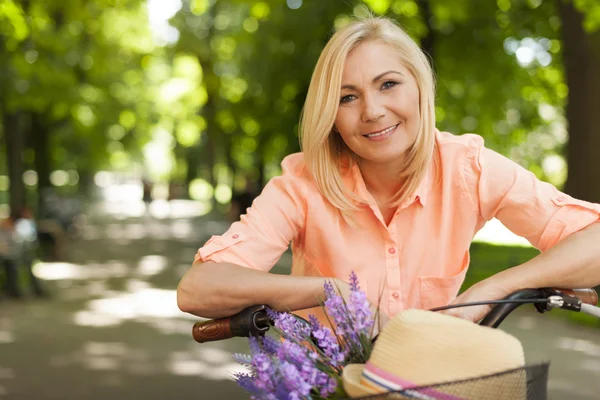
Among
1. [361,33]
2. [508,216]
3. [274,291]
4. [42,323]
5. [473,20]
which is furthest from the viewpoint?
[473,20]

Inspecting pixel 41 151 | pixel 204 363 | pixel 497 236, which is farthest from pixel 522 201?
pixel 41 151

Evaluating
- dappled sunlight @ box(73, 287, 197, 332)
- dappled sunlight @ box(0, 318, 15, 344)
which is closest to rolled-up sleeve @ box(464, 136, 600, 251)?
dappled sunlight @ box(73, 287, 197, 332)

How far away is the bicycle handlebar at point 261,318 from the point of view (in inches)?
75.3

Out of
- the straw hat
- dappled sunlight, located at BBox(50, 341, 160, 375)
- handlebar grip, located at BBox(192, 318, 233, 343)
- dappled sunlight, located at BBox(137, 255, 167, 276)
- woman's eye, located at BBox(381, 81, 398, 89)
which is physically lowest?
dappled sunlight, located at BBox(137, 255, 167, 276)

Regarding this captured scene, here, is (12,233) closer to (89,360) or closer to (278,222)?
(89,360)

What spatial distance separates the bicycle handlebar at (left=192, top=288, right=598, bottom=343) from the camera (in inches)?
75.3

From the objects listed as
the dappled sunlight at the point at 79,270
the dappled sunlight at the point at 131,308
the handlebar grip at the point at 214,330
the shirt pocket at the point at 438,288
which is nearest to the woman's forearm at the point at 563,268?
the shirt pocket at the point at 438,288

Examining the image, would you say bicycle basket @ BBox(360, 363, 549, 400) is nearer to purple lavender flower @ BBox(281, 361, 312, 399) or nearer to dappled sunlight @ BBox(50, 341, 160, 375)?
purple lavender flower @ BBox(281, 361, 312, 399)

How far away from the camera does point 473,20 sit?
47.3 ft

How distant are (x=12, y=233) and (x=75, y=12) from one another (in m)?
3.61

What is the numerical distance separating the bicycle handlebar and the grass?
7195mm

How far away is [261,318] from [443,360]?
2.29 feet

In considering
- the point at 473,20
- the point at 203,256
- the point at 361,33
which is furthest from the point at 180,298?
the point at 473,20

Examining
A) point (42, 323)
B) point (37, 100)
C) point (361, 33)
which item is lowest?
Result: point (42, 323)
